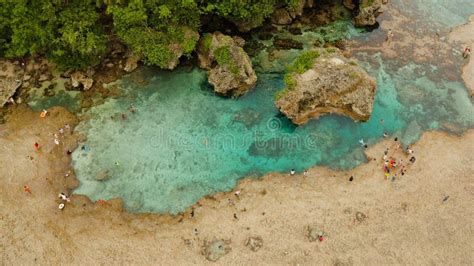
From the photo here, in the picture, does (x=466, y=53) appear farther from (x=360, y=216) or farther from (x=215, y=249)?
(x=215, y=249)

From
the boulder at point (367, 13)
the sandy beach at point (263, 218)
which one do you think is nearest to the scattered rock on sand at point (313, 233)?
the sandy beach at point (263, 218)

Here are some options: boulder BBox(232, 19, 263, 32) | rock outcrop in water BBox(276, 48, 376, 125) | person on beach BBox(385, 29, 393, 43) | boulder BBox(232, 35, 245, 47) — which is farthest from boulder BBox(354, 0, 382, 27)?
boulder BBox(232, 35, 245, 47)

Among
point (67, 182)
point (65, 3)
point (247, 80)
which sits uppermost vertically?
point (65, 3)

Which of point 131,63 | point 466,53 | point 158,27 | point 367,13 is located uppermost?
point 158,27

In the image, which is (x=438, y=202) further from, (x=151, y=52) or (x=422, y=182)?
(x=151, y=52)

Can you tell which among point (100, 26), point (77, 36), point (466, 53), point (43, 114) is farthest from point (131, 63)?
point (466, 53)

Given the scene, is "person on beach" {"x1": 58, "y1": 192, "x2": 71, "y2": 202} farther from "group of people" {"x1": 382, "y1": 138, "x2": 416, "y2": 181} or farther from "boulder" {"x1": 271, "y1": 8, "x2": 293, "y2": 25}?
"boulder" {"x1": 271, "y1": 8, "x2": 293, "y2": 25}

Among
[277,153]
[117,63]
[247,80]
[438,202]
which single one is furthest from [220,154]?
[438,202]
